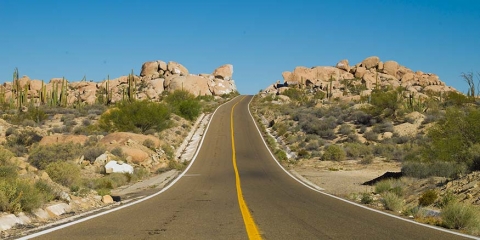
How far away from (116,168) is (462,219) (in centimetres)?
1942

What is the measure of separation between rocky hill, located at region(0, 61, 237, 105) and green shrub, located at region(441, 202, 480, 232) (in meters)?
90.6

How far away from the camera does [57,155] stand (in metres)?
27.7

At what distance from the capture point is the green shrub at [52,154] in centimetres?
2741

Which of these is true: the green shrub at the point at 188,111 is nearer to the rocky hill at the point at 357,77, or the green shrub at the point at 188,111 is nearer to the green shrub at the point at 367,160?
the green shrub at the point at 367,160

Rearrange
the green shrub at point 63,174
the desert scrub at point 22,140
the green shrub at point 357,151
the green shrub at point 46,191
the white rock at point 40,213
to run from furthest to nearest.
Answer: the green shrub at point 357,151, the desert scrub at point 22,140, the green shrub at point 63,174, the green shrub at point 46,191, the white rock at point 40,213

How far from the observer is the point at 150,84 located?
123m

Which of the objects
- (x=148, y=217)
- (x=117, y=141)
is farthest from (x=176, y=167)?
(x=148, y=217)

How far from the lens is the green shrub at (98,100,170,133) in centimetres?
4569

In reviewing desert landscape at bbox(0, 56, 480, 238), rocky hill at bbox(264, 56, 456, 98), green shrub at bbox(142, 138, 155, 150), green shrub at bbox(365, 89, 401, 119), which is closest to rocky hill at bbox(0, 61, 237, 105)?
rocky hill at bbox(264, 56, 456, 98)

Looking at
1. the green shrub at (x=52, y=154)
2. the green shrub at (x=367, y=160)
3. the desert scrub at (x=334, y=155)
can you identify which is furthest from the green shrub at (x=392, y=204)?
the desert scrub at (x=334, y=155)

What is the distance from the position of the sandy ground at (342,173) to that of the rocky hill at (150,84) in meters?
68.5

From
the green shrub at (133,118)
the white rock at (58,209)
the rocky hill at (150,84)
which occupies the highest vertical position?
the rocky hill at (150,84)

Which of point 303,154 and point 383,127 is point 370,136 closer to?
point 383,127

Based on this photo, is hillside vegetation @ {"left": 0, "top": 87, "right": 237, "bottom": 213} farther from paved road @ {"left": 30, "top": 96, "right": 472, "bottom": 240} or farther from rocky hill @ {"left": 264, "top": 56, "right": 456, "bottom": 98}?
rocky hill @ {"left": 264, "top": 56, "right": 456, "bottom": 98}
